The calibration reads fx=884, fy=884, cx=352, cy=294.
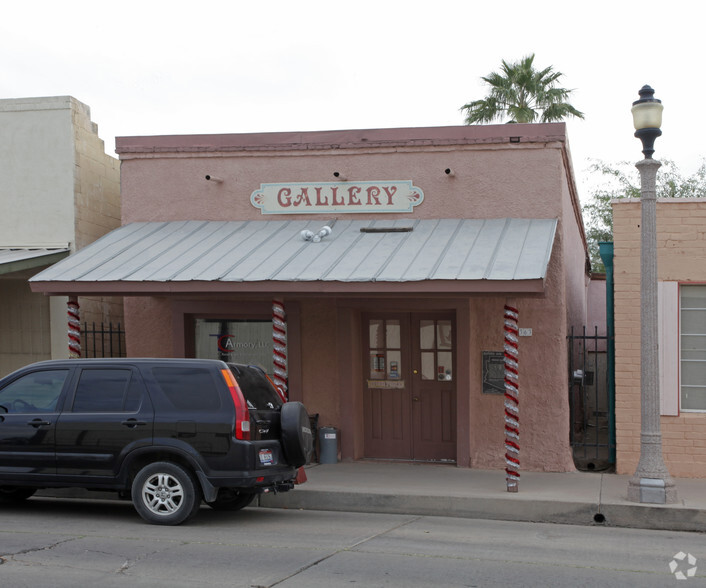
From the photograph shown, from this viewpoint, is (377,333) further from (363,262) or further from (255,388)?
(255,388)

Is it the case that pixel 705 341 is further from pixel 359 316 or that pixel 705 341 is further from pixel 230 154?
pixel 230 154

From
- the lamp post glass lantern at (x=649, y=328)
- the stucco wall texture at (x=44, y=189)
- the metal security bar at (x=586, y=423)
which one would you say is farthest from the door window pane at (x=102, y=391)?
the metal security bar at (x=586, y=423)

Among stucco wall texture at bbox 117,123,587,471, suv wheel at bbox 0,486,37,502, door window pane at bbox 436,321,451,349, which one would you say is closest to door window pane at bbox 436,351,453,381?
door window pane at bbox 436,321,451,349

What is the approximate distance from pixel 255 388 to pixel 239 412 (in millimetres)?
652

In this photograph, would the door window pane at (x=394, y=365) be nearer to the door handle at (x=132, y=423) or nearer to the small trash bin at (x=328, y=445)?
the small trash bin at (x=328, y=445)

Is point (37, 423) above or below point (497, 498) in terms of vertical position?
above

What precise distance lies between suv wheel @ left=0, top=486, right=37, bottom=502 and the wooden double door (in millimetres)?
4933

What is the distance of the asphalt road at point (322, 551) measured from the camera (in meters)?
6.76

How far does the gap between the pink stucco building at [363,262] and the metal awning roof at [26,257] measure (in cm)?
108

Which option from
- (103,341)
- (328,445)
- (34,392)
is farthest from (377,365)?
(34,392)

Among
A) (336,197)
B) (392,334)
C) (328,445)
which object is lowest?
(328,445)

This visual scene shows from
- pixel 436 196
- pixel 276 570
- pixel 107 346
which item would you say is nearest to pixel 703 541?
pixel 276 570

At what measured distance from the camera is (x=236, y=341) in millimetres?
13367

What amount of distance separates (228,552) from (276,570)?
0.76 meters
